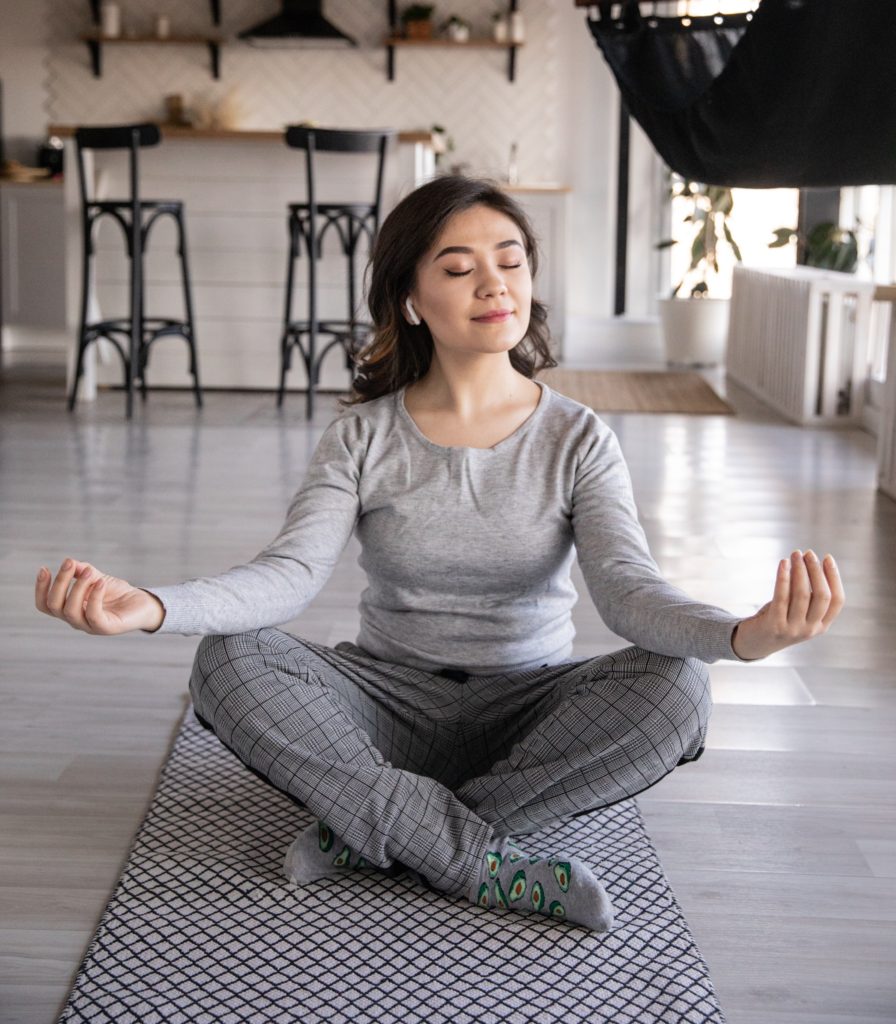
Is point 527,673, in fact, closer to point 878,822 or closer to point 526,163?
point 878,822

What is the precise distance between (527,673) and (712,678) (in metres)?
0.73

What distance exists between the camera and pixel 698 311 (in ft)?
23.8

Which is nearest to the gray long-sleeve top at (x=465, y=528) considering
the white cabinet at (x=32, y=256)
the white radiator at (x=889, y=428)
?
the white radiator at (x=889, y=428)

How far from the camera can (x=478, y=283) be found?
1.65m

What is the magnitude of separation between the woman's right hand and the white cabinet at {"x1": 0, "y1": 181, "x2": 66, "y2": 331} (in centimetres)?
627

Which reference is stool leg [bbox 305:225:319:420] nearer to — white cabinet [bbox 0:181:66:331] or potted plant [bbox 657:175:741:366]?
white cabinet [bbox 0:181:66:331]

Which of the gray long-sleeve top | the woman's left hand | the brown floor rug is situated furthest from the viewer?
the brown floor rug

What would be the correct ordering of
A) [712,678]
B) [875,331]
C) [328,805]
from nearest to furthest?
[328,805], [712,678], [875,331]

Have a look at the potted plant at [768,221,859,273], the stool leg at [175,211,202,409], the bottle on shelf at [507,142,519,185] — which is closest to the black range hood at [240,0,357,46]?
the bottle on shelf at [507,142,519,185]

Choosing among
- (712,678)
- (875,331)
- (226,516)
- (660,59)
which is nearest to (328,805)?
(712,678)

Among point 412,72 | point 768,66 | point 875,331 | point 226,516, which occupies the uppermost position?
point 412,72

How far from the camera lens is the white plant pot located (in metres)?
7.26

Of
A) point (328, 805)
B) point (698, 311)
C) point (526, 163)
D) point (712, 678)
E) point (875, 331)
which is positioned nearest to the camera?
point (328, 805)

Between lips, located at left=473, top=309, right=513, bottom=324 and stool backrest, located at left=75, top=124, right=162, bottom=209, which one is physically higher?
stool backrest, located at left=75, top=124, right=162, bottom=209
